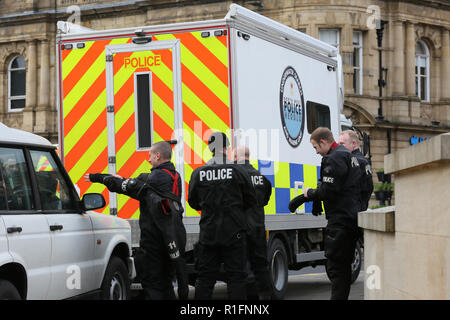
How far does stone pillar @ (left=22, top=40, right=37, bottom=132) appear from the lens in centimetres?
4578

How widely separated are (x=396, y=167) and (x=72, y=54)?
562 cm

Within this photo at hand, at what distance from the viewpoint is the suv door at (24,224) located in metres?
6.56

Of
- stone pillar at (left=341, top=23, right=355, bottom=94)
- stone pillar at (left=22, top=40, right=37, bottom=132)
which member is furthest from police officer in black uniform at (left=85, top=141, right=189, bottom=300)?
stone pillar at (left=22, top=40, right=37, bottom=132)

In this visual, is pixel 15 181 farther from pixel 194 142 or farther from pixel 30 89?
pixel 30 89

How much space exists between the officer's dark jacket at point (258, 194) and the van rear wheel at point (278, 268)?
1.45 meters

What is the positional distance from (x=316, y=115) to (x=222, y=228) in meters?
4.83

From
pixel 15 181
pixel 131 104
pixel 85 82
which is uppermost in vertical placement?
pixel 85 82

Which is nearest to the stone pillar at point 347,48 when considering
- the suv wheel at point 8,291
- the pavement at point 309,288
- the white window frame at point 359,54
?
the white window frame at point 359,54

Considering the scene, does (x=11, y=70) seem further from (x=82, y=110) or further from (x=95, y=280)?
(x=95, y=280)

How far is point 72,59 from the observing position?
10992 mm

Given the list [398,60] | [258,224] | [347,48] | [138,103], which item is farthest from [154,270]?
[398,60]

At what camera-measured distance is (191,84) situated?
408 inches

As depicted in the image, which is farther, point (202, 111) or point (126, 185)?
point (202, 111)

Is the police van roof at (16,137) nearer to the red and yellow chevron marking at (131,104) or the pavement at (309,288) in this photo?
the red and yellow chevron marking at (131,104)
